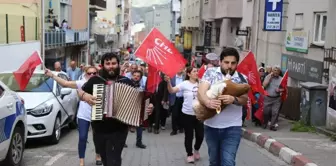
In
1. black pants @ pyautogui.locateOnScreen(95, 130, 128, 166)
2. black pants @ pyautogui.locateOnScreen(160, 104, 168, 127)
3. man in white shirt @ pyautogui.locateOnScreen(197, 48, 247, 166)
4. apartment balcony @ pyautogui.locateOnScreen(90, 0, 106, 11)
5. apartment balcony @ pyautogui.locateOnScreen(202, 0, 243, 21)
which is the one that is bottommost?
black pants @ pyautogui.locateOnScreen(160, 104, 168, 127)

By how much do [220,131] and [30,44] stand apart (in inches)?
Result: 676

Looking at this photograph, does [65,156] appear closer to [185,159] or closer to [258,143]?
[185,159]

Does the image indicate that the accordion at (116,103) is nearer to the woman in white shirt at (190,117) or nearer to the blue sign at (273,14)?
the woman in white shirt at (190,117)

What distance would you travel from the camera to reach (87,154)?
9.48m

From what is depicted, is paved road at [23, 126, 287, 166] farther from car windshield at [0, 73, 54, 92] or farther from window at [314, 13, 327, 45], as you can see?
window at [314, 13, 327, 45]

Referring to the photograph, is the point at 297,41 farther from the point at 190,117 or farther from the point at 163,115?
the point at 190,117

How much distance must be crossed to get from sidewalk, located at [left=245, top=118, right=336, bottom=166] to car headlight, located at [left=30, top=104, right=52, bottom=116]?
182 inches

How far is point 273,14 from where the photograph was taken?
17.6m

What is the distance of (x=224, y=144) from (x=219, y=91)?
660mm

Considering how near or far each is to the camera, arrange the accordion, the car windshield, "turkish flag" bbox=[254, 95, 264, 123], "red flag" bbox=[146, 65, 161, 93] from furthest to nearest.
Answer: "turkish flag" bbox=[254, 95, 264, 123], the car windshield, "red flag" bbox=[146, 65, 161, 93], the accordion

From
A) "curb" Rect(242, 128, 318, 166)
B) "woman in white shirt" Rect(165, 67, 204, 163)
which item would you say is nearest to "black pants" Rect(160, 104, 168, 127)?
"curb" Rect(242, 128, 318, 166)

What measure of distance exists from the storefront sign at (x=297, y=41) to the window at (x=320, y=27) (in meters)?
0.49

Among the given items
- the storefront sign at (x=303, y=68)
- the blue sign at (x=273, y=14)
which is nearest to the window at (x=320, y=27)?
the storefront sign at (x=303, y=68)

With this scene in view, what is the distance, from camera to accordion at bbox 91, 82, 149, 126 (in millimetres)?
5547
